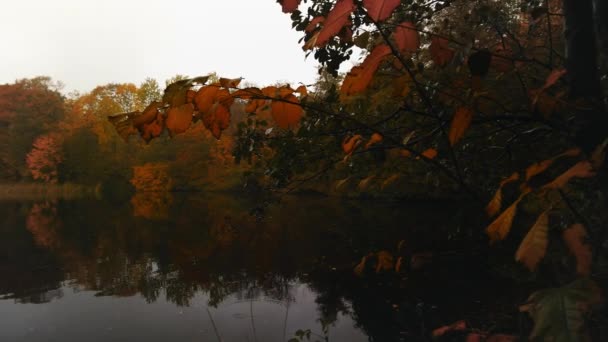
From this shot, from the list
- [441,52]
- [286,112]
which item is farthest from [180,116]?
[441,52]

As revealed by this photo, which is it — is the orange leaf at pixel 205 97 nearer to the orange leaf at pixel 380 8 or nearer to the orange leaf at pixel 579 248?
the orange leaf at pixel 380 8

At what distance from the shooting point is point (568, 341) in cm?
51

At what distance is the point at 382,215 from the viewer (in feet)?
56.3

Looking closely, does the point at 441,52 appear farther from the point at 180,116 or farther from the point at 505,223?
the point at 180,116

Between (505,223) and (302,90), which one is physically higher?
(302,90)

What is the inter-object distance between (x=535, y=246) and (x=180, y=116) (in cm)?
66

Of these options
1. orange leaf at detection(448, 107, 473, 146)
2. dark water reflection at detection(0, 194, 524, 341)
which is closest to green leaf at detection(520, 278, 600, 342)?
orange leaf at detection(448, 107, 473, 146)

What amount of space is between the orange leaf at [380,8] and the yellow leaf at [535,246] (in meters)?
0.39

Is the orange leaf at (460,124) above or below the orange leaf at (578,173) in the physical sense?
above

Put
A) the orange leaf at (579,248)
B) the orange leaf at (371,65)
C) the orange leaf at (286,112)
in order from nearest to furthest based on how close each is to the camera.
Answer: the orange leaf at (579,248) → the orange leaf at (371,65) → the orange leaf at (286,112)

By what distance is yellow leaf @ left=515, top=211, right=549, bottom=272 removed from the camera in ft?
1.89

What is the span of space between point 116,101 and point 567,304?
167 feet

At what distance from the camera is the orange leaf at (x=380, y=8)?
2.12ft

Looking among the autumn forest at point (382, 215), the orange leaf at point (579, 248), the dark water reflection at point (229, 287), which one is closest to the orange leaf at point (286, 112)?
the autumn forest at point (382, 215)
